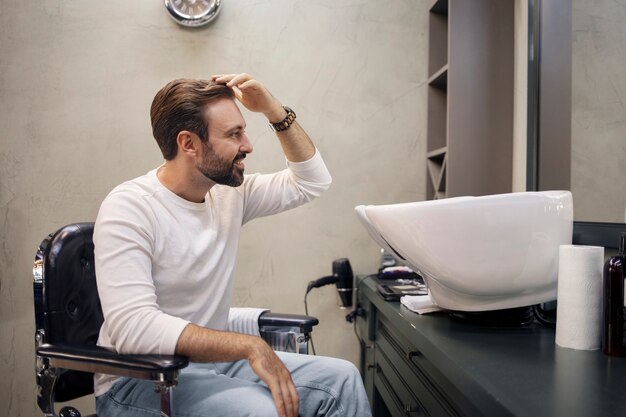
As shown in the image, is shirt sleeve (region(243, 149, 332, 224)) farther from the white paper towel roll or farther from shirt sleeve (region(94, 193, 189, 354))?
the white paper towel roll

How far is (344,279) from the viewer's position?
257 centimetres

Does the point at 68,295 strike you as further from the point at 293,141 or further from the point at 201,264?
the point at 293,141

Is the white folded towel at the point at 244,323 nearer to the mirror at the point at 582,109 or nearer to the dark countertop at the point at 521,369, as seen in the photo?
the dark countertop at the point at 521,369

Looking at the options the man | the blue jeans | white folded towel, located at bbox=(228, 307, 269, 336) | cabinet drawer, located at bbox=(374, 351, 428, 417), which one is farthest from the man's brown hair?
cabinet drawer, located at bbox=(374, 351, 428, 417)

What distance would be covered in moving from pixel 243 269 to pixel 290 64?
1065mm

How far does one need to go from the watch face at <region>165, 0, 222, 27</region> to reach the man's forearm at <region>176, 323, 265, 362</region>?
1880mm

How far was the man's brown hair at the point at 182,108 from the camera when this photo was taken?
4.90 ft

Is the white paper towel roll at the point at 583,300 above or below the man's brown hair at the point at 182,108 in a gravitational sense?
below

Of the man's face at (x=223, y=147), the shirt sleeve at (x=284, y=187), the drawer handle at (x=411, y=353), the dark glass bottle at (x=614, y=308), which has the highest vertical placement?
the man's face at (x=223, y=147)

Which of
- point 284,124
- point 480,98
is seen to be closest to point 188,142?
point 284,124

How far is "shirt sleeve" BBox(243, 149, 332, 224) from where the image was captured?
5.69 feet

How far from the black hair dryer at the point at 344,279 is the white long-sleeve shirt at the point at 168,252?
868 mm

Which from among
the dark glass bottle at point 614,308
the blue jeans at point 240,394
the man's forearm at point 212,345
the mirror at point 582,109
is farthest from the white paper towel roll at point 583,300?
the man's forearm at point 212,345

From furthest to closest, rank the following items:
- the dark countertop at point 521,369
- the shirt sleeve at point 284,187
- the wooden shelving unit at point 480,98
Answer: the wooden shelving unit at point 480,98, the shirt sleeve at point 284,187, the dark countertop at point 521,369
